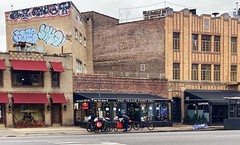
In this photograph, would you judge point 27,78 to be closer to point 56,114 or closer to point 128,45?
point 56,114

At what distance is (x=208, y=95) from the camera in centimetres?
3862

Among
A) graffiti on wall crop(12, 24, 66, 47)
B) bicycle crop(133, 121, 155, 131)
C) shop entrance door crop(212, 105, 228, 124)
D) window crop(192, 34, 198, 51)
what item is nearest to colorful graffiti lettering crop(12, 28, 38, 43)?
graffiti on wall crop(12, 24, 66, 47)

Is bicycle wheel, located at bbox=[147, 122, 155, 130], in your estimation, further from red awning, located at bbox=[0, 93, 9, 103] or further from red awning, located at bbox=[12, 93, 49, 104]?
red awning, located at bbox=[0, 93, 9, 103]

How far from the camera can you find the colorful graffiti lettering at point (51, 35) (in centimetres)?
3797

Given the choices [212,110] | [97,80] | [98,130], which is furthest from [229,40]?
[98,130]

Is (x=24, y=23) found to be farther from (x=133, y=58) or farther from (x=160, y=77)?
(x=160, y=77)

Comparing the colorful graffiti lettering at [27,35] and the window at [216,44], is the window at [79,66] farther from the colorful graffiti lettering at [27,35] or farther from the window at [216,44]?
the window at [216,44]

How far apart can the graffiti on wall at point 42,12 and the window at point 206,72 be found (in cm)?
1387

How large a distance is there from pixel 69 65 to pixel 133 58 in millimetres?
9360

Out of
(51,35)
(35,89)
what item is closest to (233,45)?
(51,35)

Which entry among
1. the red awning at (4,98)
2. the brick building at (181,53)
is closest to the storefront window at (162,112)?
the brick building at (181,53)

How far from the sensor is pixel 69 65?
32.9m

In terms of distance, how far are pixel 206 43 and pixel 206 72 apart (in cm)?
280

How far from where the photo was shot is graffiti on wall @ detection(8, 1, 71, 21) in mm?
37441
